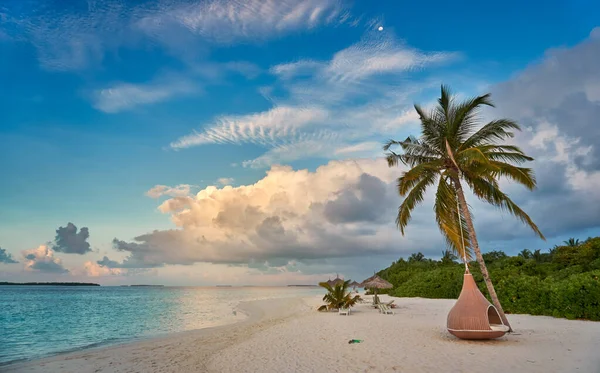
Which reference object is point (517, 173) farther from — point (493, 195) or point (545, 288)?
point (545, 288)

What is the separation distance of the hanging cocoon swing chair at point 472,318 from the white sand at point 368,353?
28cm

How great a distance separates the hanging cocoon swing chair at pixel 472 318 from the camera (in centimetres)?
952

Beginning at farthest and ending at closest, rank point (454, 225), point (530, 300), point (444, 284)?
1. point (444, 284)
2. point (530, 300)
3. point (454, 225)

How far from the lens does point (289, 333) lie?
13.4m

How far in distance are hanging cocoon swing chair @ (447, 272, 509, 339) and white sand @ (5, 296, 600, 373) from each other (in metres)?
0.28

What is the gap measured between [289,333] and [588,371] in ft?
29.7

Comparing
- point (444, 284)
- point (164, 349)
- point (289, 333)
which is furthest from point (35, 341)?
point (444, 284)

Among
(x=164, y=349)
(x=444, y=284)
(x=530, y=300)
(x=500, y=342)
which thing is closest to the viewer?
(x=500, y=342)

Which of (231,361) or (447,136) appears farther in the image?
(447,136)

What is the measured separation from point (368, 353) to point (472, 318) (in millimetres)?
3087

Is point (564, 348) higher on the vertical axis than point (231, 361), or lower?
higher

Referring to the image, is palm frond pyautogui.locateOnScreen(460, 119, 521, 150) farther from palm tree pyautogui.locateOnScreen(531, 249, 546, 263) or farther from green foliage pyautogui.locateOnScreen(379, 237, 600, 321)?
palm tree pyautogui.locateOnScreen(531, 249, 546, 263)

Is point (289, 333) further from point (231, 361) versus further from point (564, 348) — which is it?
point (564, 348)

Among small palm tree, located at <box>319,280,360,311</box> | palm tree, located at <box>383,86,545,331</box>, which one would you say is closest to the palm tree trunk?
palm tree, located at <box>383,86,545,331</box>
